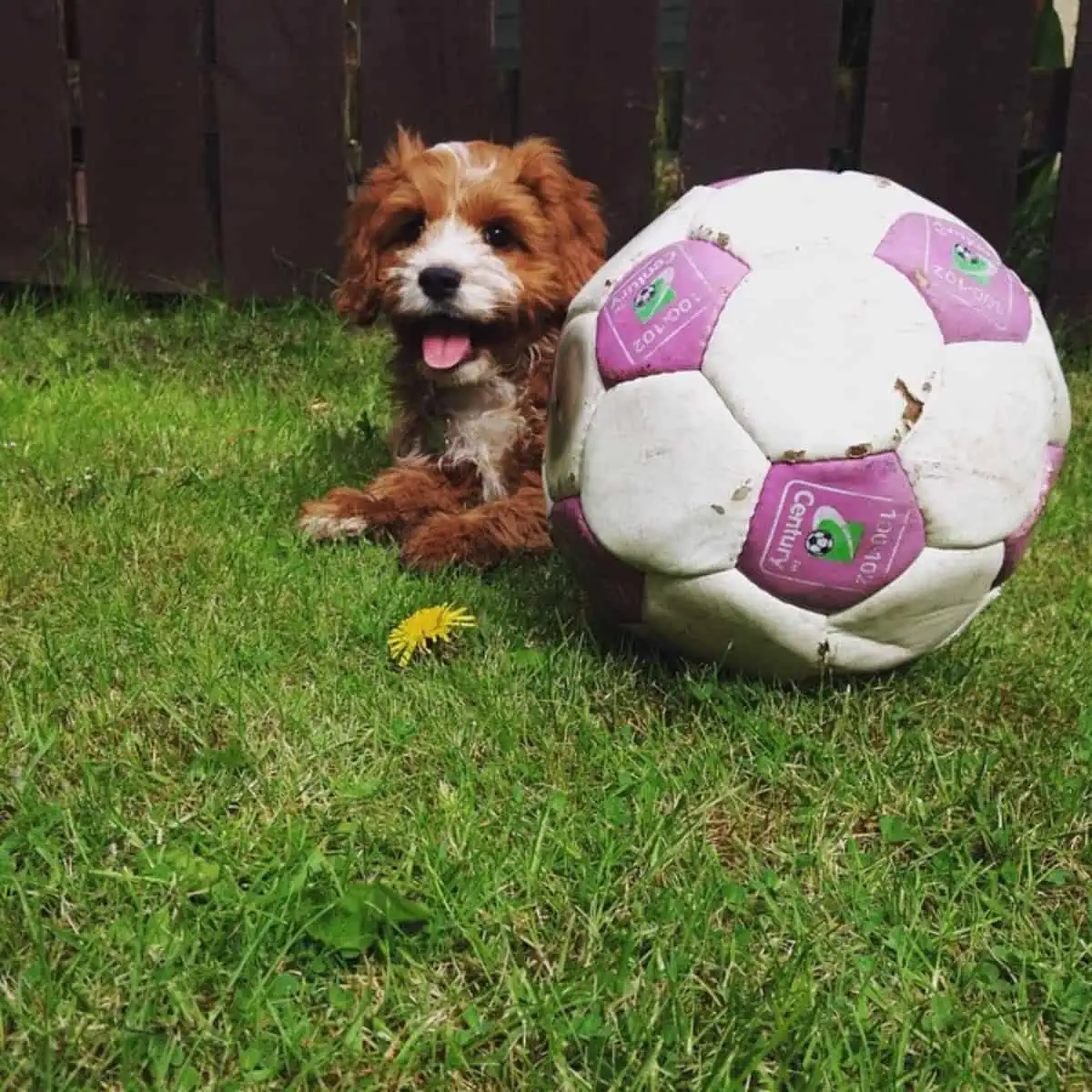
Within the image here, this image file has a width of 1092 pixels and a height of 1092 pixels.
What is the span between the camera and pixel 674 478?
208 cm

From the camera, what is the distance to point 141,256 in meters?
5.34

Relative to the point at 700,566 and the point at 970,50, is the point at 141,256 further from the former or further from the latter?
the point at 700,566

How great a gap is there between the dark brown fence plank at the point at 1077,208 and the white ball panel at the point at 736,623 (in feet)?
11.6

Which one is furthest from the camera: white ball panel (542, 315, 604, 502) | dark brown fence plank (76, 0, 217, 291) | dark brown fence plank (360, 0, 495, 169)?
dark brown fence plank (76, 0, 217, 291)

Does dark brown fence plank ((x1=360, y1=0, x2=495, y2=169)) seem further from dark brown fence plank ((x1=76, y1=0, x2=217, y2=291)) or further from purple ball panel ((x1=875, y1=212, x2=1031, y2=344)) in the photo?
purple ball panel ((x1=875, y1=212, x2=1031, y2=344))

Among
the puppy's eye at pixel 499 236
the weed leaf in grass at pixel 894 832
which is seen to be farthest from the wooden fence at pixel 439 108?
the weed leaf in grass at pixel 894 832

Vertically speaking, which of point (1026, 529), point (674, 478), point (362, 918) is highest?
point (674, 478)

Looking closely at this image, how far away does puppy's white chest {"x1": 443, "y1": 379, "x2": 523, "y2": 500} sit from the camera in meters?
3.09

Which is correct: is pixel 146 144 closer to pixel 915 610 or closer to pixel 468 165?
pixel 468 165

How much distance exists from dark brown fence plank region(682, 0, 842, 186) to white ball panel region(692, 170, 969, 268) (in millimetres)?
2756

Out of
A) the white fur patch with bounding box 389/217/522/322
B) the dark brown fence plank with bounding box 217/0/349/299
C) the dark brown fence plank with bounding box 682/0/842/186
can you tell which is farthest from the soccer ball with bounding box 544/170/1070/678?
the dark brown fence plank with bounding box 217/0/349/299

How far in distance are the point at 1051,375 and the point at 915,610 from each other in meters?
0.51

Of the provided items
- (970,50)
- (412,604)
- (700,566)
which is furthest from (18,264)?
(700,566)

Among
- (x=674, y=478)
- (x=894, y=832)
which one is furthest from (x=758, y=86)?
(x=894, y=832)
